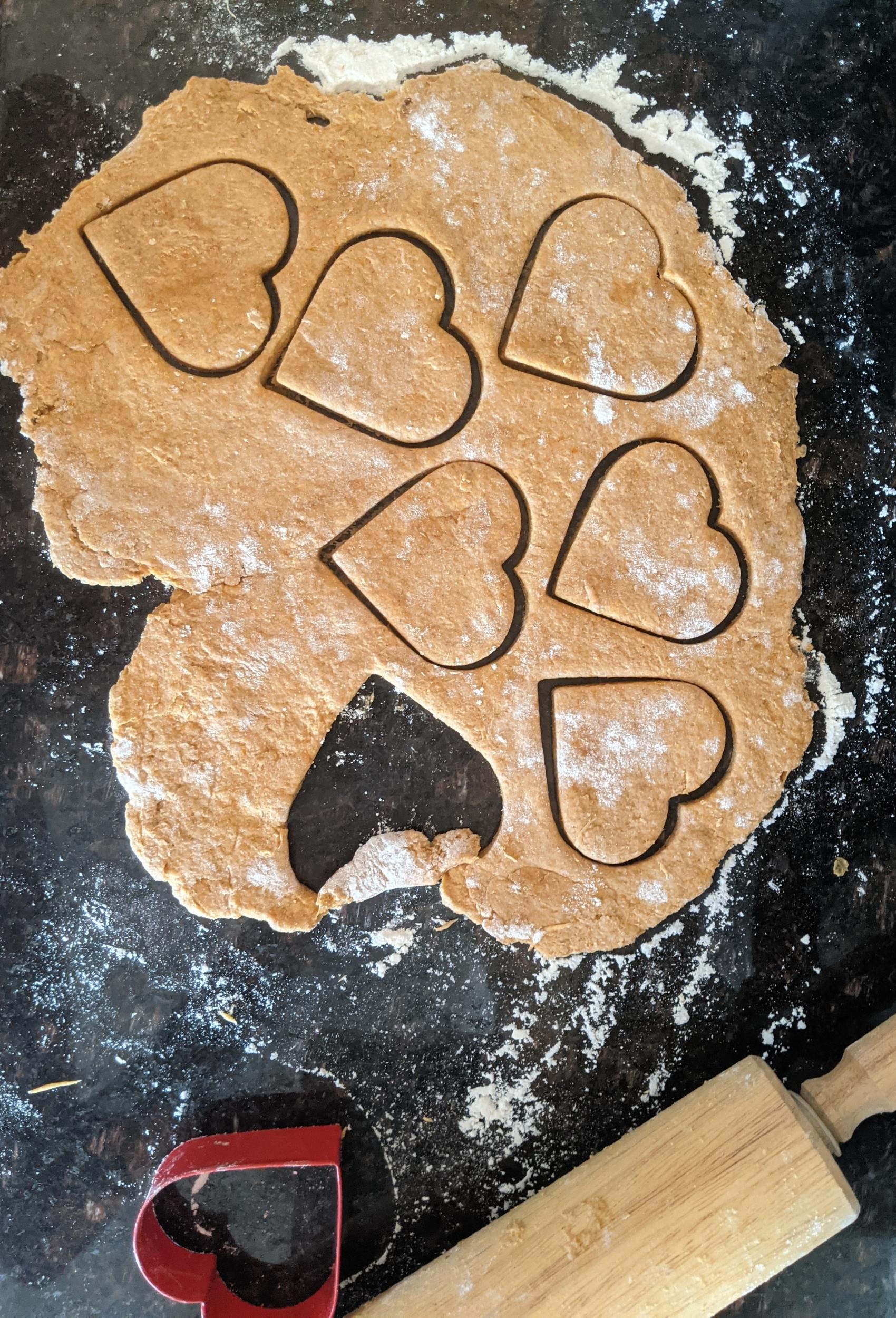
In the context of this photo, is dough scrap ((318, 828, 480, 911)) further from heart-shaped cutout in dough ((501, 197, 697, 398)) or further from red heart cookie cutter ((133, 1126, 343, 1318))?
heart-shaped cutout in dough ((501, 197, 697, 398))

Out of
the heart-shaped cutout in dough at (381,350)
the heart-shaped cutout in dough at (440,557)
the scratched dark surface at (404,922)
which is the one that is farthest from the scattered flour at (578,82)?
the heart-shaped cutout in dough at (440,557)

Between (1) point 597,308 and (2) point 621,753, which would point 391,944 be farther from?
(1) point 597,308

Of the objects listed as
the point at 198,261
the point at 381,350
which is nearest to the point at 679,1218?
the point at 381,350

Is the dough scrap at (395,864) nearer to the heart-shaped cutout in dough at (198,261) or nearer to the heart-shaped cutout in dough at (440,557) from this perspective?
the heart-shaped cutout in dough at (440,557)

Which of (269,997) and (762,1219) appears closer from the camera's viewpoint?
(762,1219)

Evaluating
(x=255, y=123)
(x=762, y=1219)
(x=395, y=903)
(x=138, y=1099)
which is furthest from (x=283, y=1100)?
(x=255, y=123)

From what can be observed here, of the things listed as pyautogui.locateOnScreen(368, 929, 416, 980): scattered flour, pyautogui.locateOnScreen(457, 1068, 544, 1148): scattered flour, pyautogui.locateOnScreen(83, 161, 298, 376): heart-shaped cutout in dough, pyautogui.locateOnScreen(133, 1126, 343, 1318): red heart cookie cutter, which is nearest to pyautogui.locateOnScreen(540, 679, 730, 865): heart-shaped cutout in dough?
pyautogui.locateOnScreen(368, 929, 416, 980): scattered flour

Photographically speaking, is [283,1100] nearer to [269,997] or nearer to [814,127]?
[269,997]

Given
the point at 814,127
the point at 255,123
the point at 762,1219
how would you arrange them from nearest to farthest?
the point at 762,1219
the point at 255,123
the point at 814,127
